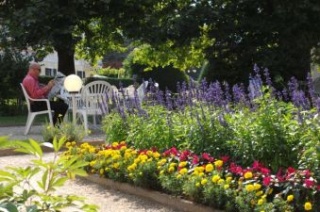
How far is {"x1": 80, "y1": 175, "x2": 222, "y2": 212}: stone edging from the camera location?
474 centimetres

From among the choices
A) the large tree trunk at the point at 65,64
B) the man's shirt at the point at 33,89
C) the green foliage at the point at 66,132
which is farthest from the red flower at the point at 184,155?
the large tree trunk at the point at 65,64

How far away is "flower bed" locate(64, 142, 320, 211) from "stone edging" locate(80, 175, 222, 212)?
0.06 m

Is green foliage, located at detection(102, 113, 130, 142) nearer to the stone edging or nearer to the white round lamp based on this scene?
the stone edging

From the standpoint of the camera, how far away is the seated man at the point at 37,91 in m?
11.4

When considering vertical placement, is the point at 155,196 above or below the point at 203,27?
below

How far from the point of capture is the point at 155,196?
5.32 metres

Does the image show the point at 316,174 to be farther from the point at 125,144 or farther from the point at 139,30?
the point at 139,30

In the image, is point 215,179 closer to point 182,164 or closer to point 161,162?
point 182,164

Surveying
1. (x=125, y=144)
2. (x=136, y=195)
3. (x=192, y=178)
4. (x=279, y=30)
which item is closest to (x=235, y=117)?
(x=192, y=178)

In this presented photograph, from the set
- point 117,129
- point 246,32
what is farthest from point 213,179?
point 246,32

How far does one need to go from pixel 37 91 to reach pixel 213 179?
293 inches

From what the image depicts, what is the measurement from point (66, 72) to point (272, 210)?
49.7 ft

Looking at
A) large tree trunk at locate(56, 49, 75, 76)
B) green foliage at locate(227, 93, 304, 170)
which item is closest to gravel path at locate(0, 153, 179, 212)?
green foliage at locate(227, 93, 304, 170)

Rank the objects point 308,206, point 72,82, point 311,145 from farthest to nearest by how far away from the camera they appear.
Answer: point 72,82, point 311,145, point 308,206
